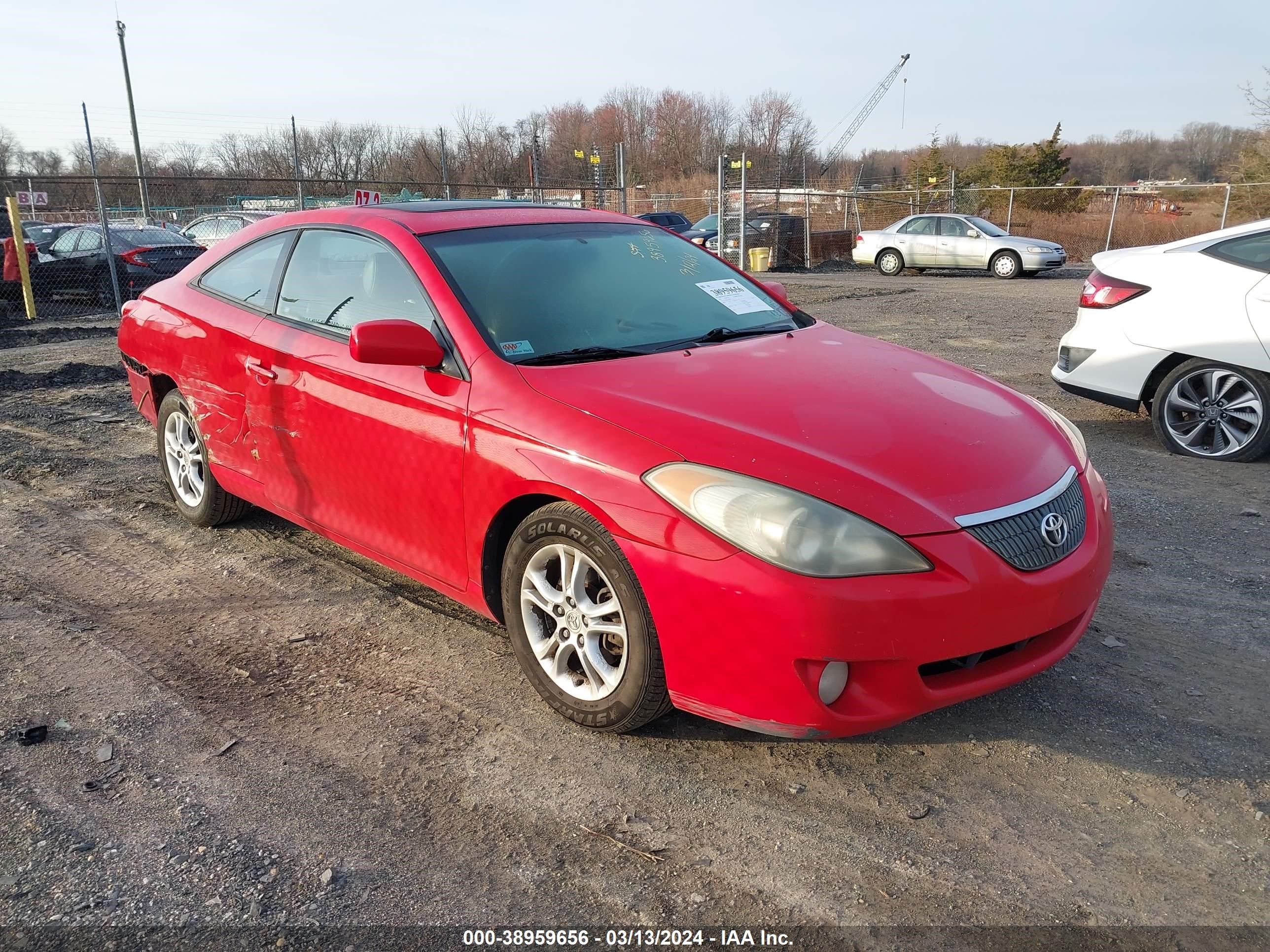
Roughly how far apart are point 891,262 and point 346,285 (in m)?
20.7

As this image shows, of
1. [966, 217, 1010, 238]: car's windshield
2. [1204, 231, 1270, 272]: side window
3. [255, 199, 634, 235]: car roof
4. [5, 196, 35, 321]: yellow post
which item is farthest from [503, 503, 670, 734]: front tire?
[966, 217, 1010, 238]: car's windshield

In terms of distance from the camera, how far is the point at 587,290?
368 cm

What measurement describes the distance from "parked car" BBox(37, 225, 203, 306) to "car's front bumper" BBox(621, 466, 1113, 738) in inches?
584

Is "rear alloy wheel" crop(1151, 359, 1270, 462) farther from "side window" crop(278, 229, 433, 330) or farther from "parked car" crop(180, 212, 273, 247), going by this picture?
"parked car" crop(180, 212, 273, 247)

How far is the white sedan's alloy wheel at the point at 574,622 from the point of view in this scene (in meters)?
2.93

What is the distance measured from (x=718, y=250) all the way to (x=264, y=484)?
1964cm

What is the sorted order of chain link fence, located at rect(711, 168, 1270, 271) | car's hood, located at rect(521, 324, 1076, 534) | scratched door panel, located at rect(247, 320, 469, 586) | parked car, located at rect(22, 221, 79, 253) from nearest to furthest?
car's hood, located at rect(521, 324, 1076, 534)
scratched door panel, located at rect(247, 320, 469, 586)
parked car, located at rect(22, 221, 79, 253)
chain link fence, located at rect(711, 168, 1270, 271)

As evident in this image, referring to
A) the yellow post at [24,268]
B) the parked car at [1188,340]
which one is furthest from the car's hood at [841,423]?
the yellow post at [24,268]

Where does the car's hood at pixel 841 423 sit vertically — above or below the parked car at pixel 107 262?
above

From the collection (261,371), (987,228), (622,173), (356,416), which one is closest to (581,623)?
(356,416)

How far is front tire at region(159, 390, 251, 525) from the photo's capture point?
15.8 ft

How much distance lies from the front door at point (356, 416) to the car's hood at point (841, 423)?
490 mm

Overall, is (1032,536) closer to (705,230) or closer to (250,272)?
(250,272)

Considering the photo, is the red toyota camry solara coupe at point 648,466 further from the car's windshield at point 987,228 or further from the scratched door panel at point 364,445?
the car's windshield at point 987,228
